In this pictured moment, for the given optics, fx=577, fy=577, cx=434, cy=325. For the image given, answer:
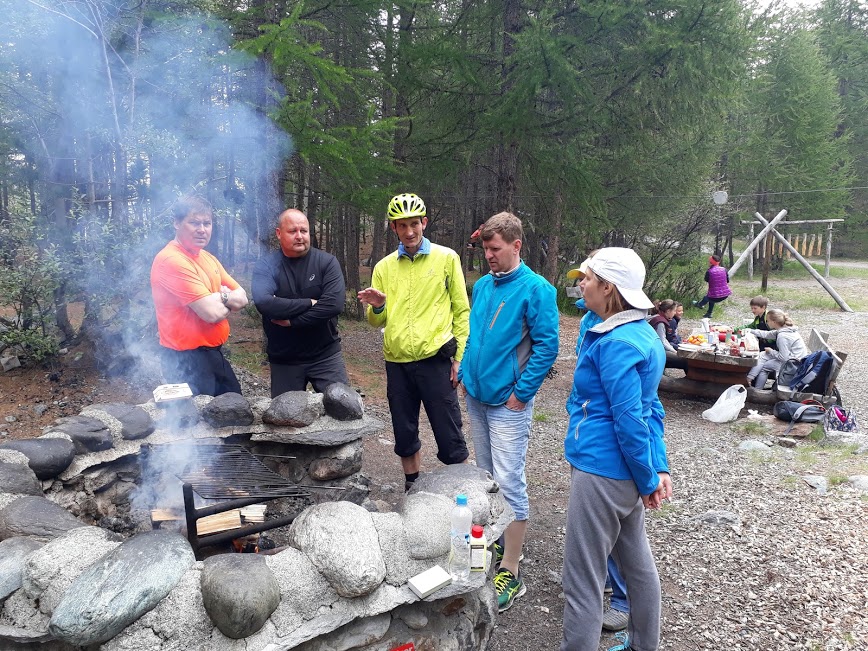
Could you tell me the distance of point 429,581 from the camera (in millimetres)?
2361

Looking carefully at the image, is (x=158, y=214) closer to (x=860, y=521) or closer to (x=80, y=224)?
(x=80, y=224)

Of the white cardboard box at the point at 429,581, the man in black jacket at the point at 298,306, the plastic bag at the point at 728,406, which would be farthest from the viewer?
the plastic bag at the point at 728,406

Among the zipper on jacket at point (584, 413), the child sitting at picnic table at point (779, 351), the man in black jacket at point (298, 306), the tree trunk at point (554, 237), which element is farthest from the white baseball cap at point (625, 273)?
the tree trunk at point (554, 237)

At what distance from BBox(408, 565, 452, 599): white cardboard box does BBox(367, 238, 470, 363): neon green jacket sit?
5.08ft

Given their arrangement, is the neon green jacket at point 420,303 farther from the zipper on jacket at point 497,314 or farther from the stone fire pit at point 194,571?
the stone fire pit at point 194,571

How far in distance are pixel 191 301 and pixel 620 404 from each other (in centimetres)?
265

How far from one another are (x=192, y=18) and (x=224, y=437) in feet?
17.8

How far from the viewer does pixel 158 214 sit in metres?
6.13

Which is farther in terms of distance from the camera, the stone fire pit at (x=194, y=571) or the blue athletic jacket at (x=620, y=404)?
Result: the blue athletic jacket at (x=620, y=404)

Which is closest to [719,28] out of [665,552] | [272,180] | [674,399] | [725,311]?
[674,399]

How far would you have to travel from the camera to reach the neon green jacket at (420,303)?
3.72m

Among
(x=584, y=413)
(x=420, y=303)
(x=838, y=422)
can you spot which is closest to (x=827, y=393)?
(x=838, y=422)

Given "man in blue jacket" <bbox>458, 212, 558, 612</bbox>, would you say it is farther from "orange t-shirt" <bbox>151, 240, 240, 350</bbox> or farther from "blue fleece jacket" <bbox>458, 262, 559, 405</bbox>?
"orange t-shirt" <bbox>151, 240, 240, 350</bbox>

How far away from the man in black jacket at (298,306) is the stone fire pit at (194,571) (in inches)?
41.7
